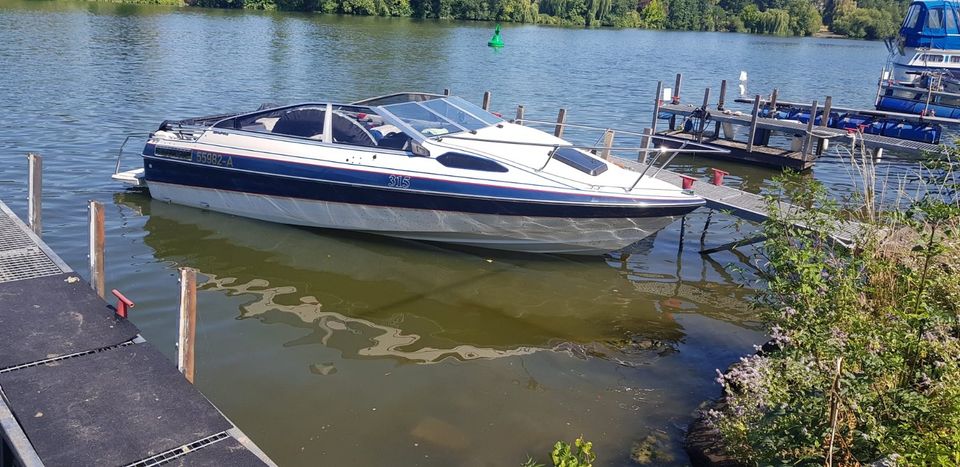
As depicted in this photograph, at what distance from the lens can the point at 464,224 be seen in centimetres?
1069

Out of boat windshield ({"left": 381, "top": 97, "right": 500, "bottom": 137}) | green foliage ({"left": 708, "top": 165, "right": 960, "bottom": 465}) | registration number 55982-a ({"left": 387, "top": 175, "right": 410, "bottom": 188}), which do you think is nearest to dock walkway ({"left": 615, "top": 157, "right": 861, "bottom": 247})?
boat windshield ({"left": 381, "top": 97, "right": 500, "bottom": 137})

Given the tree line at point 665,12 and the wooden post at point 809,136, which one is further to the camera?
the tree line at point 665,12

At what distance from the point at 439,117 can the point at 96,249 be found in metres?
5.61

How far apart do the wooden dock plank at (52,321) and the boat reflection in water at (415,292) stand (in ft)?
7.23

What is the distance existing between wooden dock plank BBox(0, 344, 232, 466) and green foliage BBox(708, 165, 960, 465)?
12.4 feet

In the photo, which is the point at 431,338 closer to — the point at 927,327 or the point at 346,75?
the point at 927,327

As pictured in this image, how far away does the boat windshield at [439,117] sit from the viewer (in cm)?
1123

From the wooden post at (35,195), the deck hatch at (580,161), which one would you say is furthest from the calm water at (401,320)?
the deck hatch at (580,161)

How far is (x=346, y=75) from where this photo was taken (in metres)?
30.7

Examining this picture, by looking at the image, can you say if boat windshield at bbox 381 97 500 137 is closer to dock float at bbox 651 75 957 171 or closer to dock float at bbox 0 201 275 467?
dock float at bbox 0 201 275 467

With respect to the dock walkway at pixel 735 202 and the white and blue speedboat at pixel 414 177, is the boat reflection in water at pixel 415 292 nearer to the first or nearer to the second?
the white and blue speedboat at pixel 414 177

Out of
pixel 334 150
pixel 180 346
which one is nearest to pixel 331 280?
pixel 334 150

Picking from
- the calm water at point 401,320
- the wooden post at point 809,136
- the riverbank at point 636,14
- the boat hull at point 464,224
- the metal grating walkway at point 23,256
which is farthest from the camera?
the riverbank at point 636,14

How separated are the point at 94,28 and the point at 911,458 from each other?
145ft
